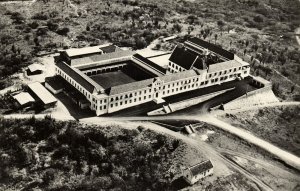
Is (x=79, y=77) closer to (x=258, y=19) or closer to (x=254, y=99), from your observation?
(x=254, y=99)

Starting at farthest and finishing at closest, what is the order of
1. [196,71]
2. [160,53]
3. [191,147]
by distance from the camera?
[160,53], [196,71], [191,147]

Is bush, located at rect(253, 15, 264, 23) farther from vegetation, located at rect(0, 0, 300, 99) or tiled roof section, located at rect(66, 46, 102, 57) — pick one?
tiled roof section, located at rect(66, 46, 102, 57)

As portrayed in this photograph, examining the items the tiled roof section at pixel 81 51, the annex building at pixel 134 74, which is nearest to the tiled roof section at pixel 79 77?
the annex building at pixel 134 74

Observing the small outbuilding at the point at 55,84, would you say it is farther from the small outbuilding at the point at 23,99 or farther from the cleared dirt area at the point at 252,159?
the cleared dirt area at the point at 252,159

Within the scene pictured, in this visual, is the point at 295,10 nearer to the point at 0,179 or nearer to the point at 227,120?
the point at 227,120

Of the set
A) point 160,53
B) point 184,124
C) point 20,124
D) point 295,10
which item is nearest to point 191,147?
point 184,124

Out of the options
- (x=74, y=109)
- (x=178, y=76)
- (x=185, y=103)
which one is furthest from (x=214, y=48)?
(x=74, y=109)
